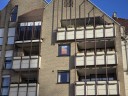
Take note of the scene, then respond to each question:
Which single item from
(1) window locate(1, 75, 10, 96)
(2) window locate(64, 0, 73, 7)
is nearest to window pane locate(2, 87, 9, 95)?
(1) window locate(1, 75, 10, 96)

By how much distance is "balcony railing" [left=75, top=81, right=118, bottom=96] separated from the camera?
92.6 feet

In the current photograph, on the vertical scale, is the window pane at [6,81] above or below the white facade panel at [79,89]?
above

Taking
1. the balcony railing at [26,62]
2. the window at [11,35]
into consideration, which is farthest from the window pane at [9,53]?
the balcony railing at [26,62]

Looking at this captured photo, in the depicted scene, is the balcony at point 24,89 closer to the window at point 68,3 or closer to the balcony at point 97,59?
the balcony at point 97,59

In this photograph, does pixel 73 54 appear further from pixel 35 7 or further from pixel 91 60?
pixel 35 7

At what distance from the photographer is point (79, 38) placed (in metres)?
31.5

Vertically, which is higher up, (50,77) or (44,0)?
(44,0)

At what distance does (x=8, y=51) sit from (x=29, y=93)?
Result: 244 inches

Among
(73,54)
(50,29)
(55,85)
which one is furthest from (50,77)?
(50,29)

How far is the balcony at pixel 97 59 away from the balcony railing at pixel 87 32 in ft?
6.66

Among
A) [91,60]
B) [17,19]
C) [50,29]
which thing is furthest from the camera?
[17,19]

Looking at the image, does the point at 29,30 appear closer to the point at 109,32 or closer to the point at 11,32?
the point at 11,32

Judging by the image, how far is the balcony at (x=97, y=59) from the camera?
97.0 feet

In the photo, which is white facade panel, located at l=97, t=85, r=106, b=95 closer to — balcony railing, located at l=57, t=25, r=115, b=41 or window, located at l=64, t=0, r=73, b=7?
balcony railing, located at l=57, t=25, r=115, b=41
